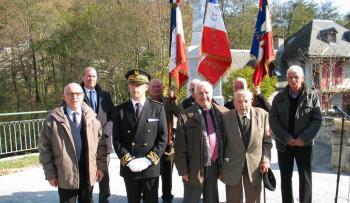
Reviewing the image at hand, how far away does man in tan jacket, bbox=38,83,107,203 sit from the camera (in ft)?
11.9

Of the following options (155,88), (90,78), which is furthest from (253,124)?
(90,78)

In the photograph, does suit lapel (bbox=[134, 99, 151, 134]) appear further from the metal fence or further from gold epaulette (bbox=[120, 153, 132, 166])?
the metal fence

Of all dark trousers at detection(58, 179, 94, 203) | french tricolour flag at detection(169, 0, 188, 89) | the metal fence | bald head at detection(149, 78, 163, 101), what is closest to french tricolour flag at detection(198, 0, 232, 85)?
french tricolour flag at detection(169, 0, 188, 89)

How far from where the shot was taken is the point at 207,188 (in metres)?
4.06

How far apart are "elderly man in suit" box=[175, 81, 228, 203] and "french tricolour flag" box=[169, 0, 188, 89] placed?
167cm

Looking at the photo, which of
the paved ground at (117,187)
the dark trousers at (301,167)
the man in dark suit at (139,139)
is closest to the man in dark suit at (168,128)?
the paved ground at (117,187)

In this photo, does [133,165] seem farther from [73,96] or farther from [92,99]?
[92,99]

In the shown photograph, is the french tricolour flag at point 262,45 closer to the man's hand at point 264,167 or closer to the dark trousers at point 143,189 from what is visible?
the man's hand at point 264,167

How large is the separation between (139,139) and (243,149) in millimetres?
1102

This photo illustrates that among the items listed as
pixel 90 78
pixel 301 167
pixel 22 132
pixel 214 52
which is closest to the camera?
pixel 301 167

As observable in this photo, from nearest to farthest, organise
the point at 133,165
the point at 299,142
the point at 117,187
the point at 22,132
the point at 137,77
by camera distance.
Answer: the point at 133,165
the point at 137,77
the point at 299,142
the point at 117,187
the point at 22,132

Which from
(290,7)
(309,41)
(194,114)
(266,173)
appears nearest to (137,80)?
(194,114)

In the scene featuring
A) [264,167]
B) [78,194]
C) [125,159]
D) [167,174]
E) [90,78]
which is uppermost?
[90,78]

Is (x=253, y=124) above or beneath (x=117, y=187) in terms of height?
above
